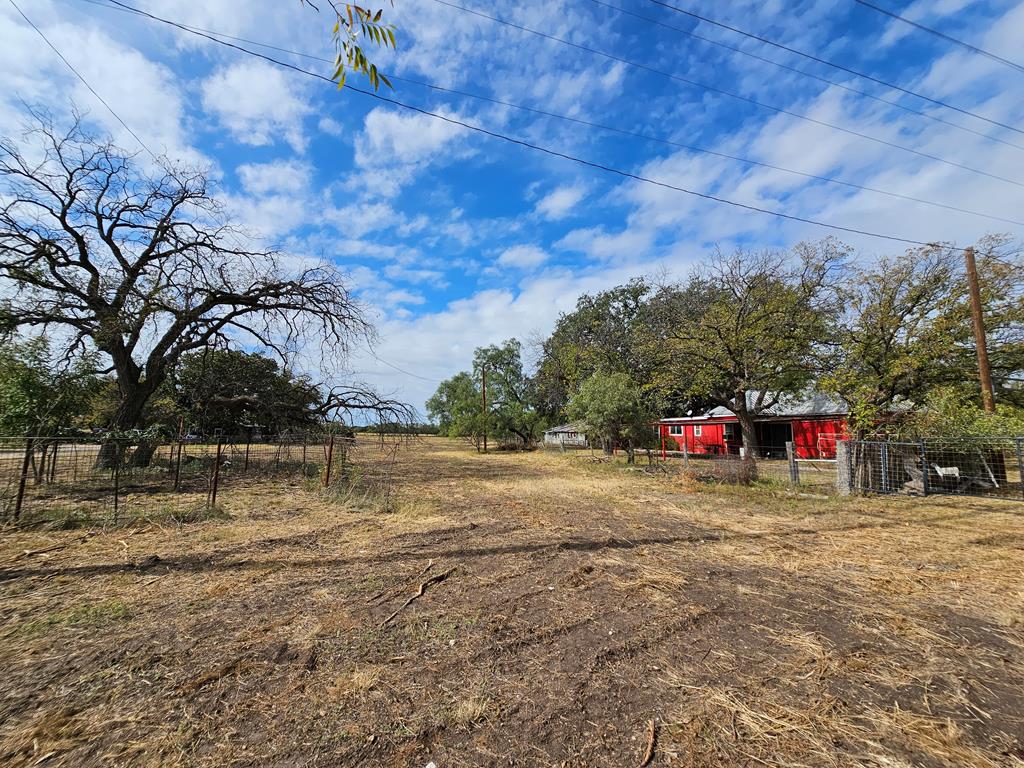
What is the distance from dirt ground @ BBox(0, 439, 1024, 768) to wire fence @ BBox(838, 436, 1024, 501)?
13.2 feet

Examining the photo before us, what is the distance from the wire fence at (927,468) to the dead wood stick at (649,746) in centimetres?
1070

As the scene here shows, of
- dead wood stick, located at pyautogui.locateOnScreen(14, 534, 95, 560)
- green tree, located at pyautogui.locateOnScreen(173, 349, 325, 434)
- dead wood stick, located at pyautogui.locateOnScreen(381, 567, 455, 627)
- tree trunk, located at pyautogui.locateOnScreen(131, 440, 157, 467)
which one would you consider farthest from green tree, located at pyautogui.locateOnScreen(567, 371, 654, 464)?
dead wood stick, located at pyautogui.locateOnScreen(14, 534, 95, 560)

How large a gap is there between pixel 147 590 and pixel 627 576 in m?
4.79

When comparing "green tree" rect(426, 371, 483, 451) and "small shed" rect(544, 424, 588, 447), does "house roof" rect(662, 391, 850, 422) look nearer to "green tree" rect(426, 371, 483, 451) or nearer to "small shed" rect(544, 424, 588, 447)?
"small shed" rect(544, 424, 588, 447)

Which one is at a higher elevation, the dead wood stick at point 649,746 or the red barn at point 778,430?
the red barn at point 778,430

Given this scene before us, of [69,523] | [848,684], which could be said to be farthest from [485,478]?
[848,684]

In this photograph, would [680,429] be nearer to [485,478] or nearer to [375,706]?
[485,478]

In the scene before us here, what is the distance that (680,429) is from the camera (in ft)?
95.7

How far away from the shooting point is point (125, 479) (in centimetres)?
1061

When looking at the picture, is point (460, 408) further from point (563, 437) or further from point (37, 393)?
point (37, 393)

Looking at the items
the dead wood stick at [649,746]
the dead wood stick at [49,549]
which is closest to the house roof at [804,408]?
the dead wood stick at [649,746]

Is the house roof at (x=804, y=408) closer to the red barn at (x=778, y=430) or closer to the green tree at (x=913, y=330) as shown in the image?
the red barn at (x=778, y=430)

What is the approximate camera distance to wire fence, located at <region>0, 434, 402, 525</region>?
663cm

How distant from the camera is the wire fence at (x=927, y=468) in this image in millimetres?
9438
